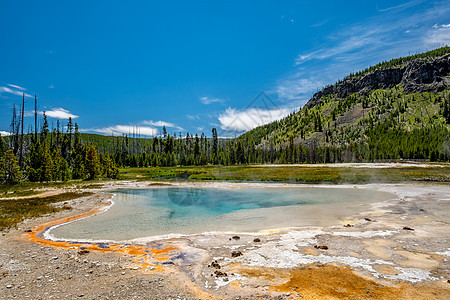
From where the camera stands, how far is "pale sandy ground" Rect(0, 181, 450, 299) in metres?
7.30

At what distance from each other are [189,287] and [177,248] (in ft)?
14.8

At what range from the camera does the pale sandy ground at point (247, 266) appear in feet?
24.0

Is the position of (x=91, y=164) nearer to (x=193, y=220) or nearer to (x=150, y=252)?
(x=193, y=220)

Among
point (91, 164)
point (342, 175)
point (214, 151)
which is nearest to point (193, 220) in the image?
point (342, 175)

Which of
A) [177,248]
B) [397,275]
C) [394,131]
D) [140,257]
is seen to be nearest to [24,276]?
[140,257]

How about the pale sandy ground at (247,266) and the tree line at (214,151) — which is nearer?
the pale sandy ground at (247,266)

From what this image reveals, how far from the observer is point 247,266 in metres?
9.41

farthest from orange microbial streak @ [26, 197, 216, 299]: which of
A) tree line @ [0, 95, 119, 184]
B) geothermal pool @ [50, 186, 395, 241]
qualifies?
tree line @ [0, 95, 119, 184]

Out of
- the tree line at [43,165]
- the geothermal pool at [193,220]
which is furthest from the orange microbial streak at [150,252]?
the tree line at [43,165]

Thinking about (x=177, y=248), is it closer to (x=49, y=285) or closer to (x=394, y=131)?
(x=49, y=285)

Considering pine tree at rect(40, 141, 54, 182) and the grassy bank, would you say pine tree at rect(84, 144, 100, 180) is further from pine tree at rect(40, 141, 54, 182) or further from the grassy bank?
pine tree at rect(40, 141, 54, 182)

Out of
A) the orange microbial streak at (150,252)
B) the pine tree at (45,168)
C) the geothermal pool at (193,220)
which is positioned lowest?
the geothermal pool at (193,220)

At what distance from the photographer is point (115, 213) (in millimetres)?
22188

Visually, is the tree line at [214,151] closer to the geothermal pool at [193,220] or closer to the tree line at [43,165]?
the tree line at [43,165]
